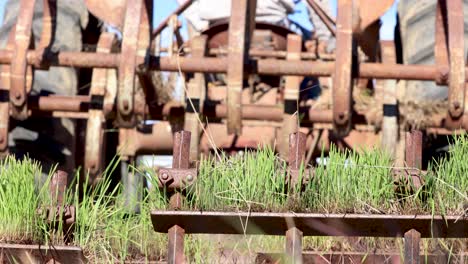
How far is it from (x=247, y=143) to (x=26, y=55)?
1.04m

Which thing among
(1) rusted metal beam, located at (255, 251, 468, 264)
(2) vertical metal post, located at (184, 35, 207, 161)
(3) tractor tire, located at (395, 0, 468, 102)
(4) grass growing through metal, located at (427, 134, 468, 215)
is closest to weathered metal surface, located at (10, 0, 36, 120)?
(2) vertical metal post, located at (184, 35, 207, 161)

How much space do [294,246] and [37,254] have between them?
522 mm

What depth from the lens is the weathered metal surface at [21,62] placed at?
4227mm

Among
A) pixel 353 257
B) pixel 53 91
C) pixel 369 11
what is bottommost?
pixel 353 257

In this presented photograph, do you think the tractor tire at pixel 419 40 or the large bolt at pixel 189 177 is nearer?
the large bolt at pixel 189 177

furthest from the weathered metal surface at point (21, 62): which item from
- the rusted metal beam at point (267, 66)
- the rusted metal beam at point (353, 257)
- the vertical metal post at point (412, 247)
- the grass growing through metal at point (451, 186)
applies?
the vertical metal post at point (412, 247)

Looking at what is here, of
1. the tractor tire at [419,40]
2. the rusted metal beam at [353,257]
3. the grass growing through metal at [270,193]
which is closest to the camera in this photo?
the grass growing through metal at [270,193]

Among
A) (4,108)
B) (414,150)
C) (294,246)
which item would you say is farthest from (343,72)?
(294,246)

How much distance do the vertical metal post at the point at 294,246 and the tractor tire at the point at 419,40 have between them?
8.84ft

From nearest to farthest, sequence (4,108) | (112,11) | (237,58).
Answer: (237,58) < (4,108) < (112,11)

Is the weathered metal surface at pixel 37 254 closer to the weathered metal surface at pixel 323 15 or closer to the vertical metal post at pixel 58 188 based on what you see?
the vertical metal post at pixel 58 188

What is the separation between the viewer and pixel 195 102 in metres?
4.37

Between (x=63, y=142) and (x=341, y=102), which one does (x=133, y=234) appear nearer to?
(x=341, y=102)

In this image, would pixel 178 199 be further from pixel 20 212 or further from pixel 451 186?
pixel 451 186
